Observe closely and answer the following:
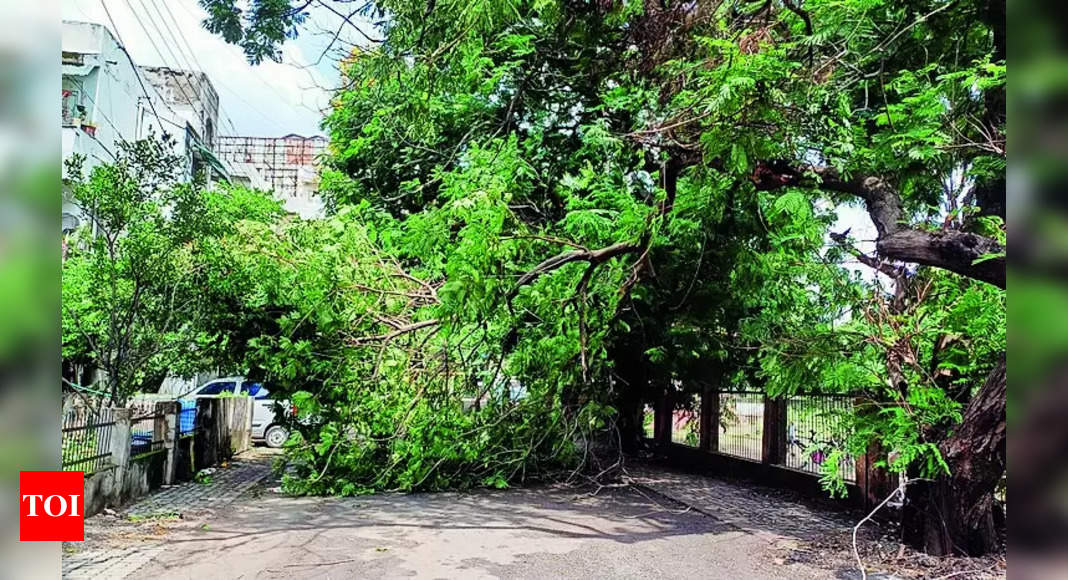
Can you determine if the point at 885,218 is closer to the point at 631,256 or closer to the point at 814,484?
the point at 631,256

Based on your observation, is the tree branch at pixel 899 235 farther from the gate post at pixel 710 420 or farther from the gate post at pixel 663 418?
the gate post at pixel 663 418

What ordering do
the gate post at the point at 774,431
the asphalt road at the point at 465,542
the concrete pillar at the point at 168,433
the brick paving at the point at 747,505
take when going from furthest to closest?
the gate post at the point at 774,431 → the concrete pillar at the point at 168,433 → the brick paving at the point at 747,505 → the asphalt road at the point at 465,542

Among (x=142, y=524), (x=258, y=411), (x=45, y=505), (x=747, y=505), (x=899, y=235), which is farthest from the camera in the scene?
(x=258, y=411)

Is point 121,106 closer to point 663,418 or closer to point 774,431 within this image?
point 663,418

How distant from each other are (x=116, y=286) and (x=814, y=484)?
9.75 metres

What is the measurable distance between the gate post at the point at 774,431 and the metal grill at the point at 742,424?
0.54ft

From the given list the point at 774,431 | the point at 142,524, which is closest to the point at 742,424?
the point at 774,431

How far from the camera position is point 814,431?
33.7ft

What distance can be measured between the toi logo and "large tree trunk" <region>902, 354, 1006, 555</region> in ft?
21.2

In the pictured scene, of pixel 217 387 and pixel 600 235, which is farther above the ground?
pixel 600 235

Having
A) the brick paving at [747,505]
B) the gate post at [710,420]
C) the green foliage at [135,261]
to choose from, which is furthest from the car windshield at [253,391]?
the gate post at [710,420]

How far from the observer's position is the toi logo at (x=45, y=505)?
1042 mm

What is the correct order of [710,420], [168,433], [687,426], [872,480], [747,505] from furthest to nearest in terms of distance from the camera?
[687,426]
[710,420]
[168,433]
[747,505]
[872,480]

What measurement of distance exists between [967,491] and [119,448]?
9.42 metres
